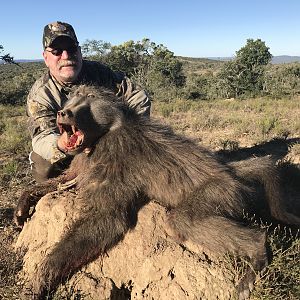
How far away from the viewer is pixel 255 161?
3764mm

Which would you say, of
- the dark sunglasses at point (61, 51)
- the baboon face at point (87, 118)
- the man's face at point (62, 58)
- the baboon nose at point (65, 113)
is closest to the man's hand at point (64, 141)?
the baboon face at point (87, 118)

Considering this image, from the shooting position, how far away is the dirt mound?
8.77ft

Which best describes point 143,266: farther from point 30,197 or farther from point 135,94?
point 135,94

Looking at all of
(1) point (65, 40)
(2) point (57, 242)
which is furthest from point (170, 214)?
(1) point (65, 40)

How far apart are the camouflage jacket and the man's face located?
0.15 metres

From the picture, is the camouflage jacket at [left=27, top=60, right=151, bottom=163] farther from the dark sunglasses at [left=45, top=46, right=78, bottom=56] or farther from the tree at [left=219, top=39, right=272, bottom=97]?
the tree at [left=219, top=39, right=272, bottom=97]

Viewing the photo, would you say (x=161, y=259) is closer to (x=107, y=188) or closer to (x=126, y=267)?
(x=126, y=267)

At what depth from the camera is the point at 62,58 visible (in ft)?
14.2

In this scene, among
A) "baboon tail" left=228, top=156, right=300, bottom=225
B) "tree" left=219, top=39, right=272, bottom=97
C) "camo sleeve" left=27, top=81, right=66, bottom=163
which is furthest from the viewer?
"tree" left=219, top=39, right=272, bottom=97

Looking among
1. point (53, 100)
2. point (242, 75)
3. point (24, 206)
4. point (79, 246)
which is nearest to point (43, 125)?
point (53, 100)

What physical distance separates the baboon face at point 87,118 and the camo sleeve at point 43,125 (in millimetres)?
560

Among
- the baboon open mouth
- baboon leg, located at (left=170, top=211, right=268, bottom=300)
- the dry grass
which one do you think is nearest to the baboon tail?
the dry grass

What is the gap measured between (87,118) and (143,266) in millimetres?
1227

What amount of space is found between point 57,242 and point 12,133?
251 inches
